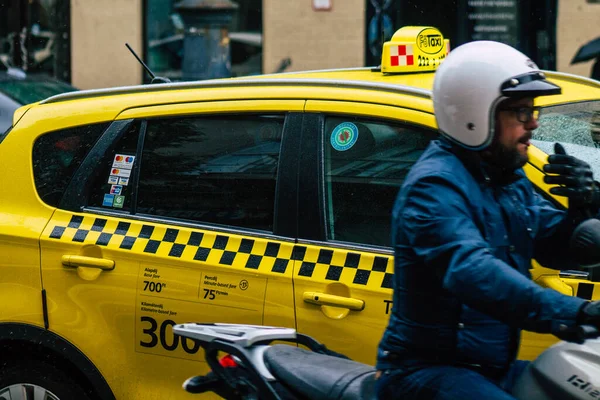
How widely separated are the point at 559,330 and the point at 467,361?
14.4 inches

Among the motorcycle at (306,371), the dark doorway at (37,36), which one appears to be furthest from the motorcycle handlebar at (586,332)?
the dark doorway at (37,36)

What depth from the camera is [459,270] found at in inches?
102

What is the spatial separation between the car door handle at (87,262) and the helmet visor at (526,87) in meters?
1.92

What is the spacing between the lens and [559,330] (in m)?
2.46

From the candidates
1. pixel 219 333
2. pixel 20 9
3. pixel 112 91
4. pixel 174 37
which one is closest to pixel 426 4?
pixel 174 37

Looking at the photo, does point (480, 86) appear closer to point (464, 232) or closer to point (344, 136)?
point (464, 232)

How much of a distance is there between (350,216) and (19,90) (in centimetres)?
699

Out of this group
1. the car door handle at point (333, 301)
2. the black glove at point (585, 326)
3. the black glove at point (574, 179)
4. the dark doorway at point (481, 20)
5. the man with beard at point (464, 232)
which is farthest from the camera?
the dark doorway at point (481, 20)

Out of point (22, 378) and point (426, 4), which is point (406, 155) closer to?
point (22, 378)

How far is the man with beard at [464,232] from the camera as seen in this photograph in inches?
105

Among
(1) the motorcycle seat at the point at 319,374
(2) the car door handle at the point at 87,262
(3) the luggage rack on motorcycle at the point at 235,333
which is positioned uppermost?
(3) the luggage rack on motorcycle at the point at 235,333

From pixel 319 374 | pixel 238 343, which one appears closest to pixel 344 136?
pixel 238 343

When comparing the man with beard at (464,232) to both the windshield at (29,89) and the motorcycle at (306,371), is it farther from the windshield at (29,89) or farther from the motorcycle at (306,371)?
the windshield at (29,89)

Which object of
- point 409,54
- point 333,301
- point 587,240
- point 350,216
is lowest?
point 333,301
